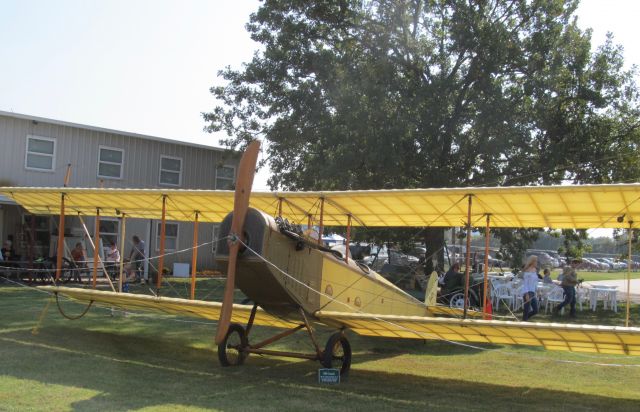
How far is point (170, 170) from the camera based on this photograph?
24.5 m

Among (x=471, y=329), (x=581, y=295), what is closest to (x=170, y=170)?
(x=581, y=295)

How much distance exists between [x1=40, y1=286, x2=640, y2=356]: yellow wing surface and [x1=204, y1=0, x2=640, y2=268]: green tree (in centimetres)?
928

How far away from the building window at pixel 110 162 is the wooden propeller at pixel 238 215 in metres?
16.8

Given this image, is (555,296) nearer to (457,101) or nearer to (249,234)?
(457,101)

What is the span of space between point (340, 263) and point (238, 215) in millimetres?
2046

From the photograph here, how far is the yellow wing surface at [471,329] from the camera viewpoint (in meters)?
6.67

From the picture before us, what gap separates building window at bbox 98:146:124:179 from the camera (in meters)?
22.5

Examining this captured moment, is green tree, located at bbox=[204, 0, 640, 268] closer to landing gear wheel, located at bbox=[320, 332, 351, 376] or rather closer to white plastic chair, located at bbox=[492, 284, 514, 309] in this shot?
white plastic chair, located at bbox=[492, 284, 514, 309]

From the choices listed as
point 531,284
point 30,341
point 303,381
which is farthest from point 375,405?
point 531,284

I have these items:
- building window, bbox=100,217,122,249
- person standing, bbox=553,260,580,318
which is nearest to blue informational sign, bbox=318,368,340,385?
person standing, bbox=553,260,580,318

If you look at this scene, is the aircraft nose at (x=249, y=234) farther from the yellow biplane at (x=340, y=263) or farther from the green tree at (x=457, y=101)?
the green tree at (x=457, y=101)

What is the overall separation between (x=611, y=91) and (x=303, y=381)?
49.1 feet

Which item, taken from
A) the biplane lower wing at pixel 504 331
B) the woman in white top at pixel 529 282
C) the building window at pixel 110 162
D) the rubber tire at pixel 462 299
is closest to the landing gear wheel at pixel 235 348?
the biplane lower wing at pixel 504 331

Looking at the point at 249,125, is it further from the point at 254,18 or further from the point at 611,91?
the point at 611,91
